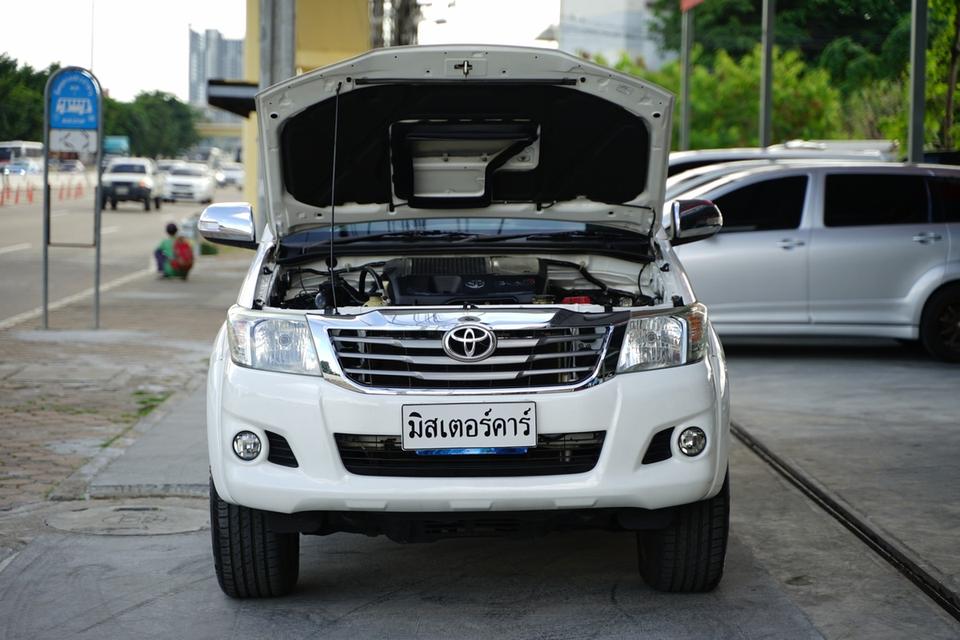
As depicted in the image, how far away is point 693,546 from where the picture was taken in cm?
509

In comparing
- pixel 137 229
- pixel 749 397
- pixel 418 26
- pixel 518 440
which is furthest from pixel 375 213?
pixel 418 26

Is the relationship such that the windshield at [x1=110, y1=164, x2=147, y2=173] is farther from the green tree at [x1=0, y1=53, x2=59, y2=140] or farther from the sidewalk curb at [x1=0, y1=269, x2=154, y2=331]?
the green tree at [x1=0, y1=53, x2=59, y2=140]

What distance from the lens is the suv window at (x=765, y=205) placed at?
1232 centimetres

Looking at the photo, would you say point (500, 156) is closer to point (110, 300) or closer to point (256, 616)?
point (256, 616)

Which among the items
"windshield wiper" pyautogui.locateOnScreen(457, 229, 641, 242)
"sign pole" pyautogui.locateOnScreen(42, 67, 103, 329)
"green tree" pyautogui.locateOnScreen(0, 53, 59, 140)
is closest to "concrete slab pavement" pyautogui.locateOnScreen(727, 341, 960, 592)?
"windshield wiper" pyautogui.locateOnScreen(457, 229, 641, 242)

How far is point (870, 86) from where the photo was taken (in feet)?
136

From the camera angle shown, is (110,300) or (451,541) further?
(110,300)

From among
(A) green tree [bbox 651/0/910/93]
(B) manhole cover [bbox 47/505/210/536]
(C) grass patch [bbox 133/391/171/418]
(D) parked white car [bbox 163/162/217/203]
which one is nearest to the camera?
(B) manhole cover [bbox 47/505/210/536]

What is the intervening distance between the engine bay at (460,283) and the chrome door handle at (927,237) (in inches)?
270

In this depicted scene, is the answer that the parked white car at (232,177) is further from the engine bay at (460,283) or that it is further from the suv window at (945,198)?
the engine bay at (460,283)

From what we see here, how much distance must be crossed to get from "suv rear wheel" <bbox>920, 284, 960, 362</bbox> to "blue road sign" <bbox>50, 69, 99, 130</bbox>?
7.94 m

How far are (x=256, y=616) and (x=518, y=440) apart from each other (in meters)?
1.11

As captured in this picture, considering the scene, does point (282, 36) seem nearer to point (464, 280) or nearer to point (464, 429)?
point (464, 280)

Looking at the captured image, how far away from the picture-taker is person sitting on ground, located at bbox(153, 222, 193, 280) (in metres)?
21.2
